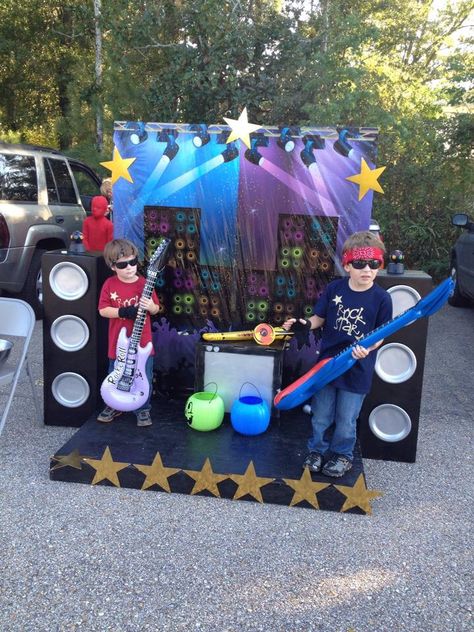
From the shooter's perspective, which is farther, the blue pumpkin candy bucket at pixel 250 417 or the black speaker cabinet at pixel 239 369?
the black speaker cabinet at pixel 239 369

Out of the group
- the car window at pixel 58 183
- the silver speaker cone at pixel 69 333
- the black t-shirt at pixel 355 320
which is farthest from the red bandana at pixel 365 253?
the car window at pixel 58 183

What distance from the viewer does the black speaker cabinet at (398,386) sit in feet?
11.1

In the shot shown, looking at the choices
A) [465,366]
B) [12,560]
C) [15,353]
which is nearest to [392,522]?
[12,560]

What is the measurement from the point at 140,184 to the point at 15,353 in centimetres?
234

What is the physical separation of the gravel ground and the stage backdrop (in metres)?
1.36

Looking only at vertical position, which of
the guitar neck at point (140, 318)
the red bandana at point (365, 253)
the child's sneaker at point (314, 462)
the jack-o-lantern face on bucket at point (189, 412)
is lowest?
the child's sneaker at point (314, 462)

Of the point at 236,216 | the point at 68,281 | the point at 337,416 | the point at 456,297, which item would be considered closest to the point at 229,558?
the point at 337,416

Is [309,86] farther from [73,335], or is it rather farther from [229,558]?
[229,558]

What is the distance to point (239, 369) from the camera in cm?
380

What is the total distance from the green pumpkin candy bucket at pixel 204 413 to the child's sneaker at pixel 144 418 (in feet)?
0.82

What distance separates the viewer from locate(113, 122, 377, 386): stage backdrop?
3.88 metres

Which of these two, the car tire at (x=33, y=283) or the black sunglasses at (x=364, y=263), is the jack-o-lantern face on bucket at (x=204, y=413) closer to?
the black sunglasses at (x=364, y=263)

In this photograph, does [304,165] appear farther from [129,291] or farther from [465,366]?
[465,366]

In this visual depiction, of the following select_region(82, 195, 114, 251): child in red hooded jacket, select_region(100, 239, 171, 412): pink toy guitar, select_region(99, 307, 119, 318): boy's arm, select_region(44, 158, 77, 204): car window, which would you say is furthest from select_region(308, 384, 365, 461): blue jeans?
select_region(44, 158, 77, 204): car window
